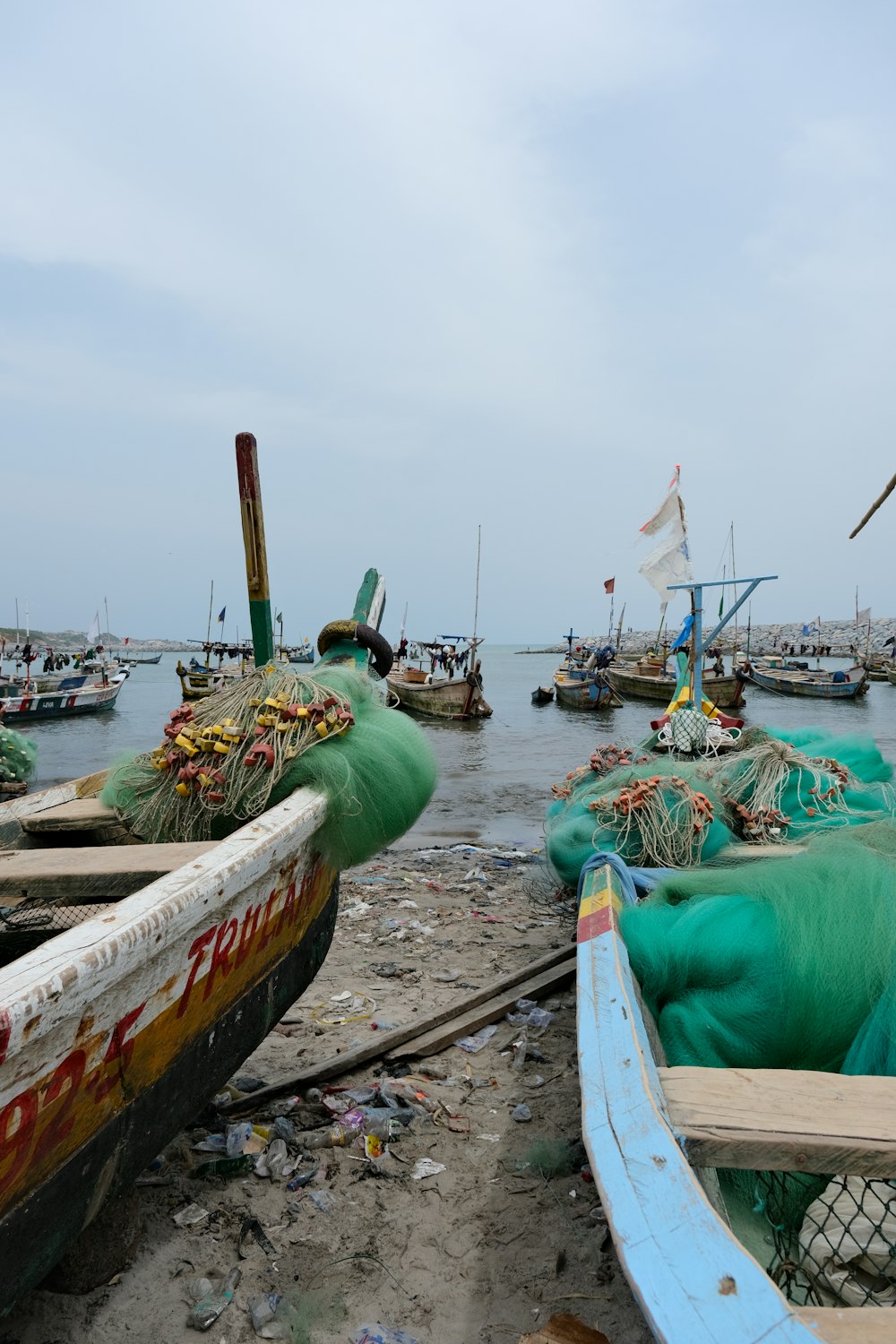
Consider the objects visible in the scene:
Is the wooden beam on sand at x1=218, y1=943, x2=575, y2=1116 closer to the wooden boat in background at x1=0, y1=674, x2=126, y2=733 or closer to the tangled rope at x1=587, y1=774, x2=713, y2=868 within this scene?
the tangled rope at x1=587, y1=774, x2=713, y2=868

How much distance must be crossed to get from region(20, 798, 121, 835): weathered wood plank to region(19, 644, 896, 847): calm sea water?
0.32m

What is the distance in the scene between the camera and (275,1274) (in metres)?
2.38

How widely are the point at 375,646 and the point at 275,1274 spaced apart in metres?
3.07

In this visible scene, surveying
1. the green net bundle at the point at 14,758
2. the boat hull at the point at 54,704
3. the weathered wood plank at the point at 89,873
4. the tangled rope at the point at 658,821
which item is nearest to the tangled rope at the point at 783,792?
the tangled rope at the point at 658,821

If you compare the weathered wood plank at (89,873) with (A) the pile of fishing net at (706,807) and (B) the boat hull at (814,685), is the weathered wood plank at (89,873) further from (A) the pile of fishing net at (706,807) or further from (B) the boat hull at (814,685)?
(B) the boat hull at (814,685)

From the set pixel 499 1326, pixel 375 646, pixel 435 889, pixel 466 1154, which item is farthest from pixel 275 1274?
pixel 435 889

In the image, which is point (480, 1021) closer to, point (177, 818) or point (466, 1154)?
point (466, 1154)

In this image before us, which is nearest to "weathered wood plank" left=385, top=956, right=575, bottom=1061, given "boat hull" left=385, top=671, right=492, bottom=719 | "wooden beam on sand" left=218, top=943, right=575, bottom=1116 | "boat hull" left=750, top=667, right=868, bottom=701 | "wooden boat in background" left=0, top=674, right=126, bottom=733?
"wooden beam on sand" left=218, top=943, right=575, bottom=1116

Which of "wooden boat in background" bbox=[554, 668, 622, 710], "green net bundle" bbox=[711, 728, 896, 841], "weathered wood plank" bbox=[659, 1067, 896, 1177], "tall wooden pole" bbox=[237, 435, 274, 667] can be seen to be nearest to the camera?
"weathered wood plank" bbox=[659, 1067, 896, 1177]

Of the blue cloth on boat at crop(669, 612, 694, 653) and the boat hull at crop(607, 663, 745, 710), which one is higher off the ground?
the blue cloth on boat at crop(669, 612, 694, 653)

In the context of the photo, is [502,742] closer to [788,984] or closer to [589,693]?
[589,693]

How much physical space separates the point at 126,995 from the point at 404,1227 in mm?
1512

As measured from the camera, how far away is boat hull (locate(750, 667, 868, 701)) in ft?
115

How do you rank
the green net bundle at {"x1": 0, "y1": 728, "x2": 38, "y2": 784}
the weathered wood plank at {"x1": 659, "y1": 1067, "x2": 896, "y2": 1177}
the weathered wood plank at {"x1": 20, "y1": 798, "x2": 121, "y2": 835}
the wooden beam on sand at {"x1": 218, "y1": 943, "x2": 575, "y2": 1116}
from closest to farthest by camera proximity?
the weathered wood plank at {"x1": 659, "y1": 1067, "x2": 896, "y2": 1177}, the wooden beam on sand at {"x1": 218, "y1": 943, "x2": 575, "y2": 1116}, the weathered wood plank at {"x1": 20, "y1": 798, "x2": 121, "y2": 835}, the green net bundle at {"x1": 0, "y1": 728, "x2": 38, "y2": 784}
